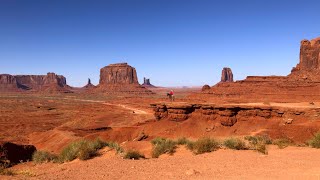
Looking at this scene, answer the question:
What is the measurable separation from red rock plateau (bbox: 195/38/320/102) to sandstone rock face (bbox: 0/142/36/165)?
1458 inches

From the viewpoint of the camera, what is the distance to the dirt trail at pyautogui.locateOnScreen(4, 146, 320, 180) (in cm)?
834

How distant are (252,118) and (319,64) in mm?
36733

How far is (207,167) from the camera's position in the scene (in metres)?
9.30

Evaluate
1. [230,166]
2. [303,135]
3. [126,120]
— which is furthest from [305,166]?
[126,120]

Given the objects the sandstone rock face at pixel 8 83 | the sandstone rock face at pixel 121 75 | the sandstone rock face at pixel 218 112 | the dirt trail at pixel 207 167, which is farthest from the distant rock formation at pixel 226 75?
the sandstone rock face at pixel 8 83

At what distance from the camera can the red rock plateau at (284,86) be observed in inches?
1854

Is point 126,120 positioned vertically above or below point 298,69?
below

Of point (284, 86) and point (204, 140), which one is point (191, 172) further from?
point (284, 86)

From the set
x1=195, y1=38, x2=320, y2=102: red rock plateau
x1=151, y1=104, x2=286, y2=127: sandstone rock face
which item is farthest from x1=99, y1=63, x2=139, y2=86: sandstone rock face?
x1=151, y1=104, x2=286, y2=127: sandstone rock face

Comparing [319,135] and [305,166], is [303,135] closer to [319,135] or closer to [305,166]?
[319,135]

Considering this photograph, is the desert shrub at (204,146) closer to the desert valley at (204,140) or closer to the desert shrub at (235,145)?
the desert valley at (204,140)

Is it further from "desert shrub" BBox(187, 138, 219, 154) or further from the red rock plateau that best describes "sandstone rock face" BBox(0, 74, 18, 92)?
"desert shrub" BBox(187, 138, 219, 154)

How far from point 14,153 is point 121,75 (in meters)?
137

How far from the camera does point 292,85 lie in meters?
50.7
